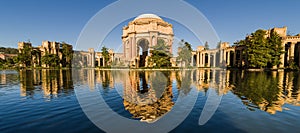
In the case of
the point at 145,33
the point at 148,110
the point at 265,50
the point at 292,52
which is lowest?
the point at 148,110

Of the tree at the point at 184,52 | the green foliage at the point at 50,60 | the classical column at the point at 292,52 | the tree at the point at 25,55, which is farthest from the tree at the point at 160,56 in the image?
the tree at the point at 25,55

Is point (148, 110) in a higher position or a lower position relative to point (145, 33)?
lower

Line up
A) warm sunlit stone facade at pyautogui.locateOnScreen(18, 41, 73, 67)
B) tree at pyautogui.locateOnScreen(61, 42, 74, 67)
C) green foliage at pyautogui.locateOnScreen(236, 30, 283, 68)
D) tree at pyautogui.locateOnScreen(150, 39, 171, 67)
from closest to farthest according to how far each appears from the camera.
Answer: green foliage at pyautogui.locateOnScreen(236, 30, 283, 68), tree at pyautogui.locateOnScreen(150, 39, 171, 67), warm sunlit stone facade at pyautogui.locateOnScreen(18, 41, 73, 67), tree at pyautogui.locateOnScreen(61, 42, 74, 67)

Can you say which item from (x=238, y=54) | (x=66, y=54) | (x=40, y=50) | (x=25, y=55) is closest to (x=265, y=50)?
(x=238, y=54)

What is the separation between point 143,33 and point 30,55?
212ft

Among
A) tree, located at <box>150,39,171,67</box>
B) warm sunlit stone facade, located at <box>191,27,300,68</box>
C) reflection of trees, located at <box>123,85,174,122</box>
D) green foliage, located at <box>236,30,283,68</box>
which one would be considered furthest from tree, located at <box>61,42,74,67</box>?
green foliage, located at <box>236,30,283,68</box>

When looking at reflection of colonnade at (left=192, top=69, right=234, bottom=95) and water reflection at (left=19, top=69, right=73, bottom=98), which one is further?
reflection of colonnade at (left=192, top=69, right=234, bottom=95)

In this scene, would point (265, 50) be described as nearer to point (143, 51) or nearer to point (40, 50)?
point (143, 51)

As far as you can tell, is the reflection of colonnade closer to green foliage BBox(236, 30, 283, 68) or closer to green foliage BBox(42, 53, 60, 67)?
green foliage BBox(236, 30, 283, 68)

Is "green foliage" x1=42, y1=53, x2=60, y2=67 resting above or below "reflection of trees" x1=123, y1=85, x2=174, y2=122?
above

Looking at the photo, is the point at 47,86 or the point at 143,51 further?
the point at 143,51

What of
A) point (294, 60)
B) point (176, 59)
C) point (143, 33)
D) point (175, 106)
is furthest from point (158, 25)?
point (175, 106)

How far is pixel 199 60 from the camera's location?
3361 inches

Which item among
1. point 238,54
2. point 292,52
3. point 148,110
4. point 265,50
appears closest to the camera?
point 148,110
